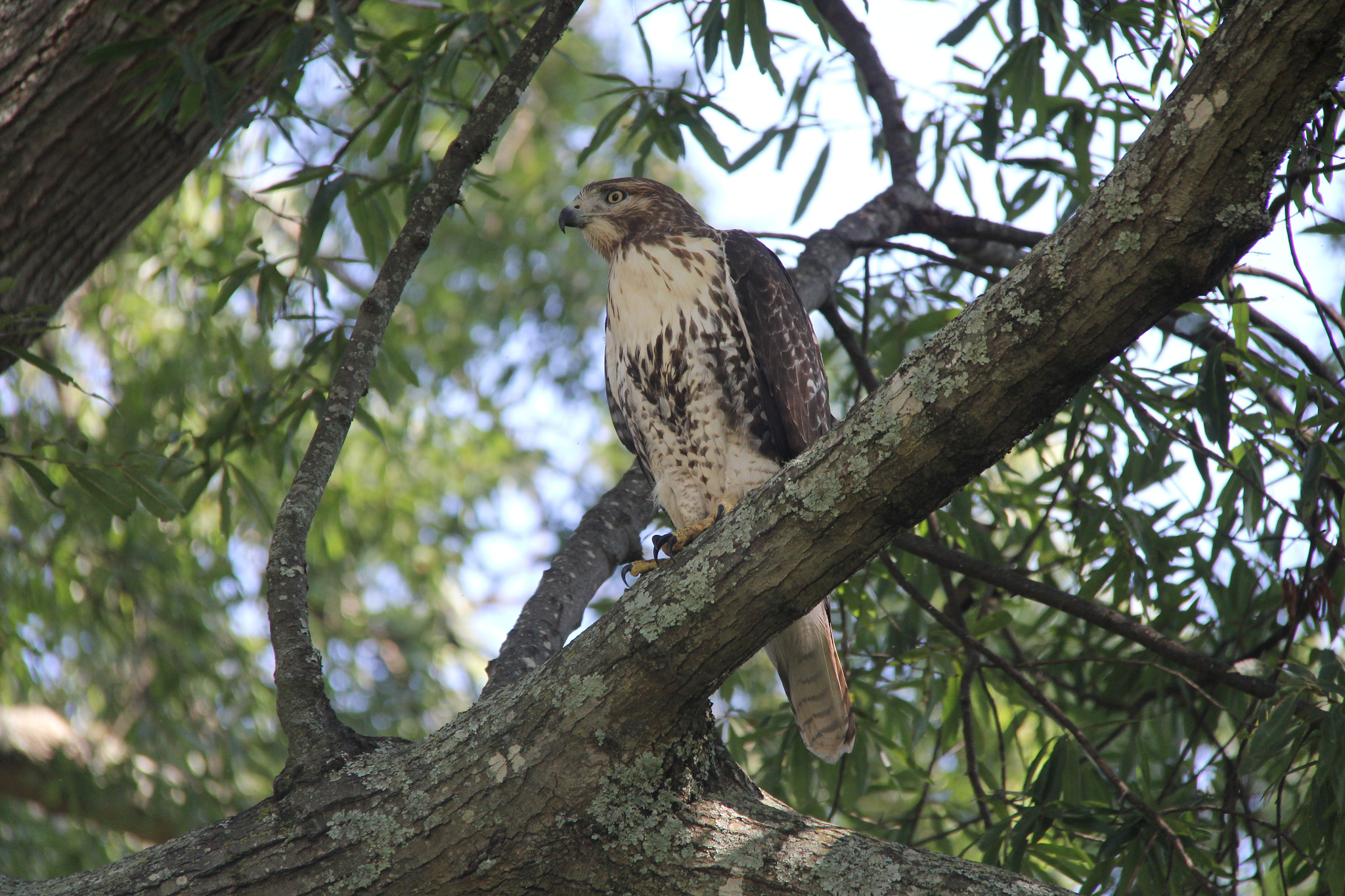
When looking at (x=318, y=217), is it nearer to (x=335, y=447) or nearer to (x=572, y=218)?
(x=572, y=218)

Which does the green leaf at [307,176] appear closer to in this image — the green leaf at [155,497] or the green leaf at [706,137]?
the green leaf at [155,497]

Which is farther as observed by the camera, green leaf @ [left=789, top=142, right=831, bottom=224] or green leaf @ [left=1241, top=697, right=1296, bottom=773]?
green leaf @ [left=789, top=142, right=831, bottom=224]

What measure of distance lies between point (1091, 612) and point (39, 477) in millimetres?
2984

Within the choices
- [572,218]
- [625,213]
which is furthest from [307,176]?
[625,213]

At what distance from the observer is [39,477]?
258cm

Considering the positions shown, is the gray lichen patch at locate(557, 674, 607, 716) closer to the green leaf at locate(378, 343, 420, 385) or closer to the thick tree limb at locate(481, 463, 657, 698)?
the thick tree limb at locate(481, 463, 657, 698)

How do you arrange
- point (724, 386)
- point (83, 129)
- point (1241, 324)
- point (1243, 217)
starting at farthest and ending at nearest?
point (724, 386), point (83, 129), point (1241, 324), point (1243, 217)

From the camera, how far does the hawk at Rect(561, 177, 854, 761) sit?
3.17 m

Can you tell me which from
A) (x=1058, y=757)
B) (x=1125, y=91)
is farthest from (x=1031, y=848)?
(x=1125, y=91)

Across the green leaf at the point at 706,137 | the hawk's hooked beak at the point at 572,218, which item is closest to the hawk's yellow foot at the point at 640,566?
the hawk's hooked beak at the point at 572,218

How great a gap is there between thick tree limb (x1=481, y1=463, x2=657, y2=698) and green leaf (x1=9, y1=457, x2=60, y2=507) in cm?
124

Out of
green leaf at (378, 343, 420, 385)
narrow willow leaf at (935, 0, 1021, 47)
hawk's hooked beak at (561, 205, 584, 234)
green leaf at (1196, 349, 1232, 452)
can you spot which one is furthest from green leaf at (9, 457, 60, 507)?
green leaf at (1196, 349, 1232, 452)

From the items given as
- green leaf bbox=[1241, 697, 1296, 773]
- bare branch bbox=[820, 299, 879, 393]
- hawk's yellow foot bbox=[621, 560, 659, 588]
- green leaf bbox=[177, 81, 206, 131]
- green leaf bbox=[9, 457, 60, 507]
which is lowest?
green leaf bbox=[1241, 697, 1296, 773]

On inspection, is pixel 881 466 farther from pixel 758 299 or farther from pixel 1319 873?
pixel 1319 873
